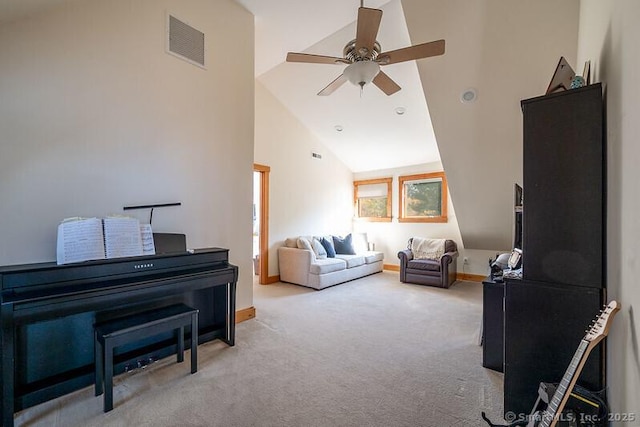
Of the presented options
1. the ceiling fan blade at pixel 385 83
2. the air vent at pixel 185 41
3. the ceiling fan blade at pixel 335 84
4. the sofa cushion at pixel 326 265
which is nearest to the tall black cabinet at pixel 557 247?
the ceiling fan blade at pixel 385 83

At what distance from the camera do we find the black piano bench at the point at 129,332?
6.05 feet

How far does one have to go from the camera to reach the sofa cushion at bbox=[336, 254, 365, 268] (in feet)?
17.9

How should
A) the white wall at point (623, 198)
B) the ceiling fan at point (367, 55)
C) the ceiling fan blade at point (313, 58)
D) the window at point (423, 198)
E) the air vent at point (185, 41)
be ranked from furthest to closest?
the window at point (423, 198)
the air vent at point (185, 41)
the ceiling fan blade at point (313, 58)
the ceiling fan at point (367, 55)
the white wall at point (623, 198)

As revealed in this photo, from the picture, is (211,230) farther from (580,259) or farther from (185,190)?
→ (580,259)

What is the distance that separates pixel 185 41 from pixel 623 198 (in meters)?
3.44

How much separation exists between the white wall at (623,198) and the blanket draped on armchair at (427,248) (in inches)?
164

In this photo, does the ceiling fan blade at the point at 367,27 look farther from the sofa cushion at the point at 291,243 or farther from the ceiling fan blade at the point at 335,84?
the sofa cushion at the point at 291,243

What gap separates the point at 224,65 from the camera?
10.5 feet

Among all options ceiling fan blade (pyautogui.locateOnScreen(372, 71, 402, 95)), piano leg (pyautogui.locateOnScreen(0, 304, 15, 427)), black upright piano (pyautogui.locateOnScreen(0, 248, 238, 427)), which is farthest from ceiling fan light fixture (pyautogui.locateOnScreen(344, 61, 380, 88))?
piano leg (pyautogui.locateOnScreen(0, 304, 15, 427))

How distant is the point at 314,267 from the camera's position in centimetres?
484

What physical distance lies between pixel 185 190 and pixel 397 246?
192 inches

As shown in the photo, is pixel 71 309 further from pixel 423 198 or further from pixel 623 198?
pixel 423 198

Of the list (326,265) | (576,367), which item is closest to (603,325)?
(576,367)

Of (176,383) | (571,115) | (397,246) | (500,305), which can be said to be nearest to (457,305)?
(500,305)
